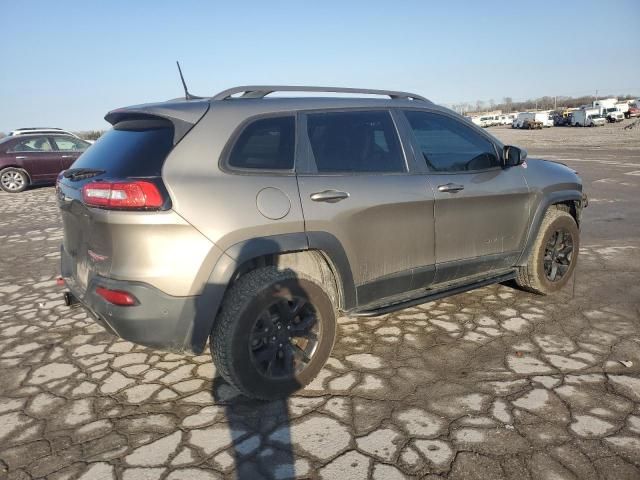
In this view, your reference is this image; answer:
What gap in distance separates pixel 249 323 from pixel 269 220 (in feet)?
2.01

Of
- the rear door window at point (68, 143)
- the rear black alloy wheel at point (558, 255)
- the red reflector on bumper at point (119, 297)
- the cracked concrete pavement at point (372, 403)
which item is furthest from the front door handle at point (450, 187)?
the rear door window at point (68, 143)

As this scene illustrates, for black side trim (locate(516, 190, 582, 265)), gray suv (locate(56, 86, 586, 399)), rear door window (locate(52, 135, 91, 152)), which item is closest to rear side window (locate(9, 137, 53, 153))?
rear door window (locate(52, 135, 91, 152))

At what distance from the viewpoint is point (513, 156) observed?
397 cm

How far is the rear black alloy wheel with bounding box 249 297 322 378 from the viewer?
289 cm

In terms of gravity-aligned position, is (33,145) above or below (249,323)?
above

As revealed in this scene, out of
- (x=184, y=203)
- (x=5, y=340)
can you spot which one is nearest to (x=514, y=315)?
(x=184, y=203)

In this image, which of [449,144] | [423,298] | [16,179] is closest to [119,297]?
[423,298]

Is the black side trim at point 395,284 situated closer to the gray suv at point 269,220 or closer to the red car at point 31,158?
the gray suv at point 269,220

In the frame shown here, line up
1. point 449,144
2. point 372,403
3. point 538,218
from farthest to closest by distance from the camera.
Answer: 1. point 538,218
2. point 449,144
3. point 372,403

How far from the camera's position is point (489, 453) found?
7.83 ft

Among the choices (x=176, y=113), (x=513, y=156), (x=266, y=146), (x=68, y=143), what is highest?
(x=68, y=143)

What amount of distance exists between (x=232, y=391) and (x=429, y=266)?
1.67 m

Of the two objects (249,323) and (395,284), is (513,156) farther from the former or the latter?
(249,323)

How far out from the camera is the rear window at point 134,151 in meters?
2.64
